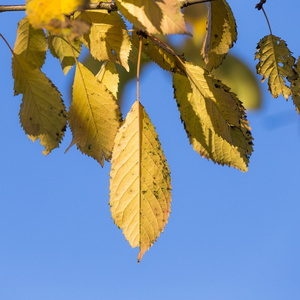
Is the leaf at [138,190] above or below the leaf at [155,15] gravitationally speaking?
below

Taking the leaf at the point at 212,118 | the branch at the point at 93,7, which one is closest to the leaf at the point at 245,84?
the leaf at the point at 212,118

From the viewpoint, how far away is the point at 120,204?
0.61 m

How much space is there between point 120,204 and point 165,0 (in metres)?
0.31

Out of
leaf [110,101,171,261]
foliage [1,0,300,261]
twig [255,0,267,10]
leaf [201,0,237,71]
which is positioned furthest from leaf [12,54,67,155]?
twig [255,0,267,10]

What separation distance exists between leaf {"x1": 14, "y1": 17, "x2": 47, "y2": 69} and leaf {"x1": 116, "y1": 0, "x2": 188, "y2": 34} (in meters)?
0.30

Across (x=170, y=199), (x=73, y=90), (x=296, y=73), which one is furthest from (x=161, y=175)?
(x=296, y=73)

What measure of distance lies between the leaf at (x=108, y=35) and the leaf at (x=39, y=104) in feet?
0.33

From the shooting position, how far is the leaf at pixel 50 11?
48 centimetres

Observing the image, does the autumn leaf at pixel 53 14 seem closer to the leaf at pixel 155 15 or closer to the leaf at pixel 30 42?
the leaf at pixel 155 15

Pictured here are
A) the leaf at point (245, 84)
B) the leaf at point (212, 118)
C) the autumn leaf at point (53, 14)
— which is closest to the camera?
the autumn leaf at point (53, 14)

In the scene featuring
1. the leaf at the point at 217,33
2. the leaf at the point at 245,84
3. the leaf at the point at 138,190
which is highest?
the leaf at the point at 245,84

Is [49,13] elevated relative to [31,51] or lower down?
lower down

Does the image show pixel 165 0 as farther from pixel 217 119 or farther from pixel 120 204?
pixel 120 204

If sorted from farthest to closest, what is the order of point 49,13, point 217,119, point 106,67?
point 106,67 < point 217,119 < point 49,13
